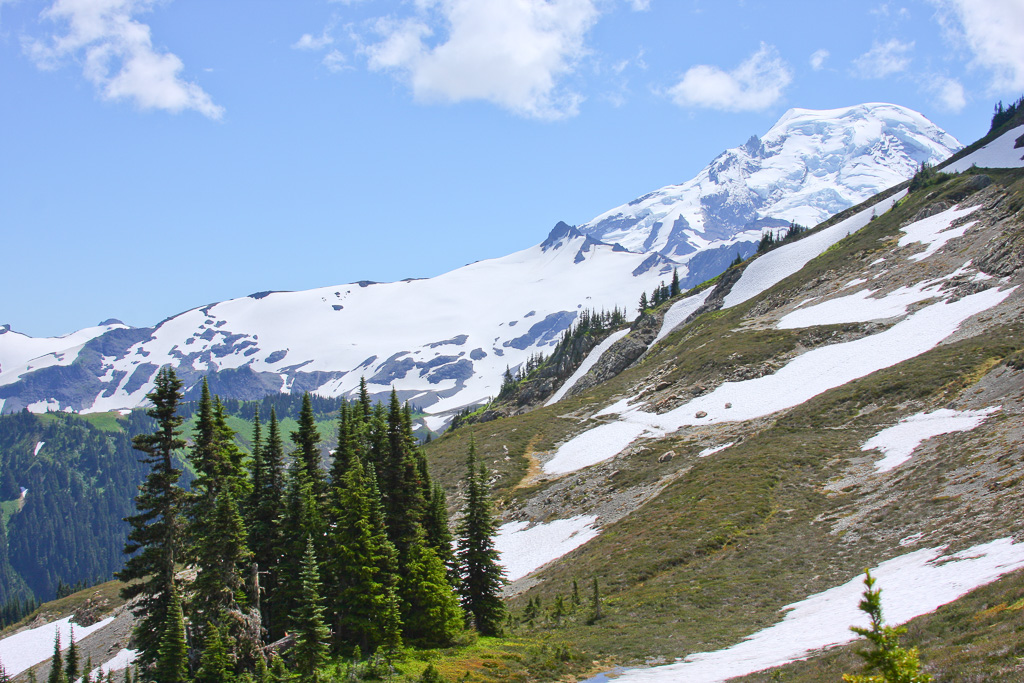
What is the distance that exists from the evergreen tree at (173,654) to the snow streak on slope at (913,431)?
3770cm

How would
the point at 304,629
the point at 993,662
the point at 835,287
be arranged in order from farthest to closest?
1. the point at 835,287
2. the point at 304,629
3. the point at 993,662

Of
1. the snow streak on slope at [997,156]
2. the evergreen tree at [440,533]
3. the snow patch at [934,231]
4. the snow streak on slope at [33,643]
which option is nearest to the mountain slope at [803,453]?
the snow patch at [934,231]

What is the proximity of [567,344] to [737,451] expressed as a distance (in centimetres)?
12123

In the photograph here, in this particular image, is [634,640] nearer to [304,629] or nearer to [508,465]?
[304,629]

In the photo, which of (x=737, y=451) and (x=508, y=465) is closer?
(x=737, y=451)

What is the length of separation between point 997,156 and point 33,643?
582 feet

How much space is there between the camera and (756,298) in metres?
99.2

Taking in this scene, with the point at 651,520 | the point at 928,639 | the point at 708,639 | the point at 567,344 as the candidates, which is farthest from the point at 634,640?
the point at 567,344

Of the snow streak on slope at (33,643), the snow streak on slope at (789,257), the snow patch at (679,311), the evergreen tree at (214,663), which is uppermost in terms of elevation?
the snow streak on slope at (789,257)

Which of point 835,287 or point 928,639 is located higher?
point 835,287

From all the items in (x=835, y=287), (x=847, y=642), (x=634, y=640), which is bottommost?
(x=634, y=640)

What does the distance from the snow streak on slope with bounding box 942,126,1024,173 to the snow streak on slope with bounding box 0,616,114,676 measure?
15470 centimetres

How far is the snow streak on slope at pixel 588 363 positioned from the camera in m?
126

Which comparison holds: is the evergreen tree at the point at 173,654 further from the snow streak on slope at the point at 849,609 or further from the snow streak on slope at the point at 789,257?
the snow streak on slope at the point at 789,257
